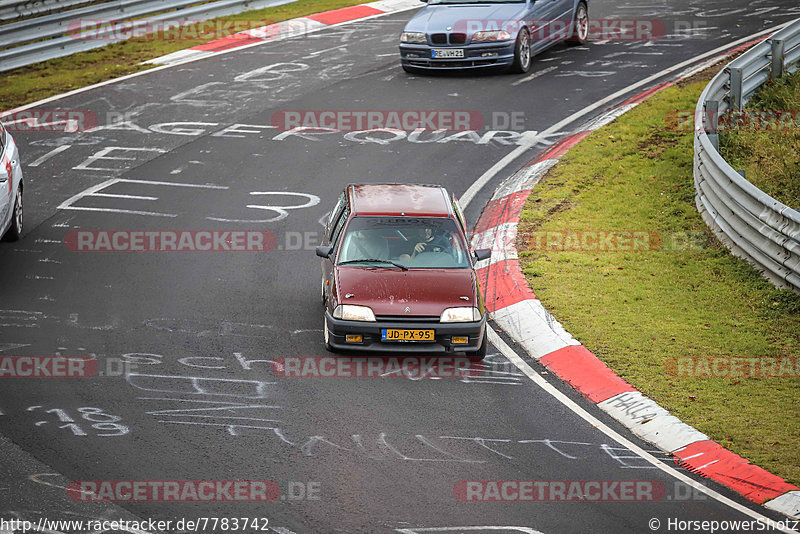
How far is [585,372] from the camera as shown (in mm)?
10234

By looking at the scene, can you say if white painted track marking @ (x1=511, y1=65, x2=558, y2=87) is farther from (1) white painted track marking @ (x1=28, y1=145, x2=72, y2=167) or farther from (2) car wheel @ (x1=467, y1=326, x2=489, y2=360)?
(2) car wheel @ (x1=467, y1=326, x2=489, y2=360)

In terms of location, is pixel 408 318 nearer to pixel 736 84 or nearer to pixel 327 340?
pixel 327 340

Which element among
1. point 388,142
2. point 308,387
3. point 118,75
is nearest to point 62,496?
point 308,387

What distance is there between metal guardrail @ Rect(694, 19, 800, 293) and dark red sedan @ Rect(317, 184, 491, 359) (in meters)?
3.39

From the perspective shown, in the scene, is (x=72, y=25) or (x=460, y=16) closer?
(x=460, y=16)

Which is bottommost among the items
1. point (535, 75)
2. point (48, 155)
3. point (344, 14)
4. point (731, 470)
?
point (731, 470)

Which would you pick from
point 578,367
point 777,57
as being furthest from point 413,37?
point 578,367

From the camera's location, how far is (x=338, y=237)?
37.0 feet

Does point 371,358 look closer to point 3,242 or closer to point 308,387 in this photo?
point 308,387

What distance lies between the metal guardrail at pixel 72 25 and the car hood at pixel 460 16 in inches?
277

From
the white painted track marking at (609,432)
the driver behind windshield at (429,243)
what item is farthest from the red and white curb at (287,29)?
the white painted track marking at (609,432)

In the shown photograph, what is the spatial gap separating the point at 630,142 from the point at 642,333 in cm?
649

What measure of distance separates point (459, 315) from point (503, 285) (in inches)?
88.3

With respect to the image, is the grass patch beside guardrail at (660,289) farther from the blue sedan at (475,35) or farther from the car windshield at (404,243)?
the blue sedan at (475,35)
